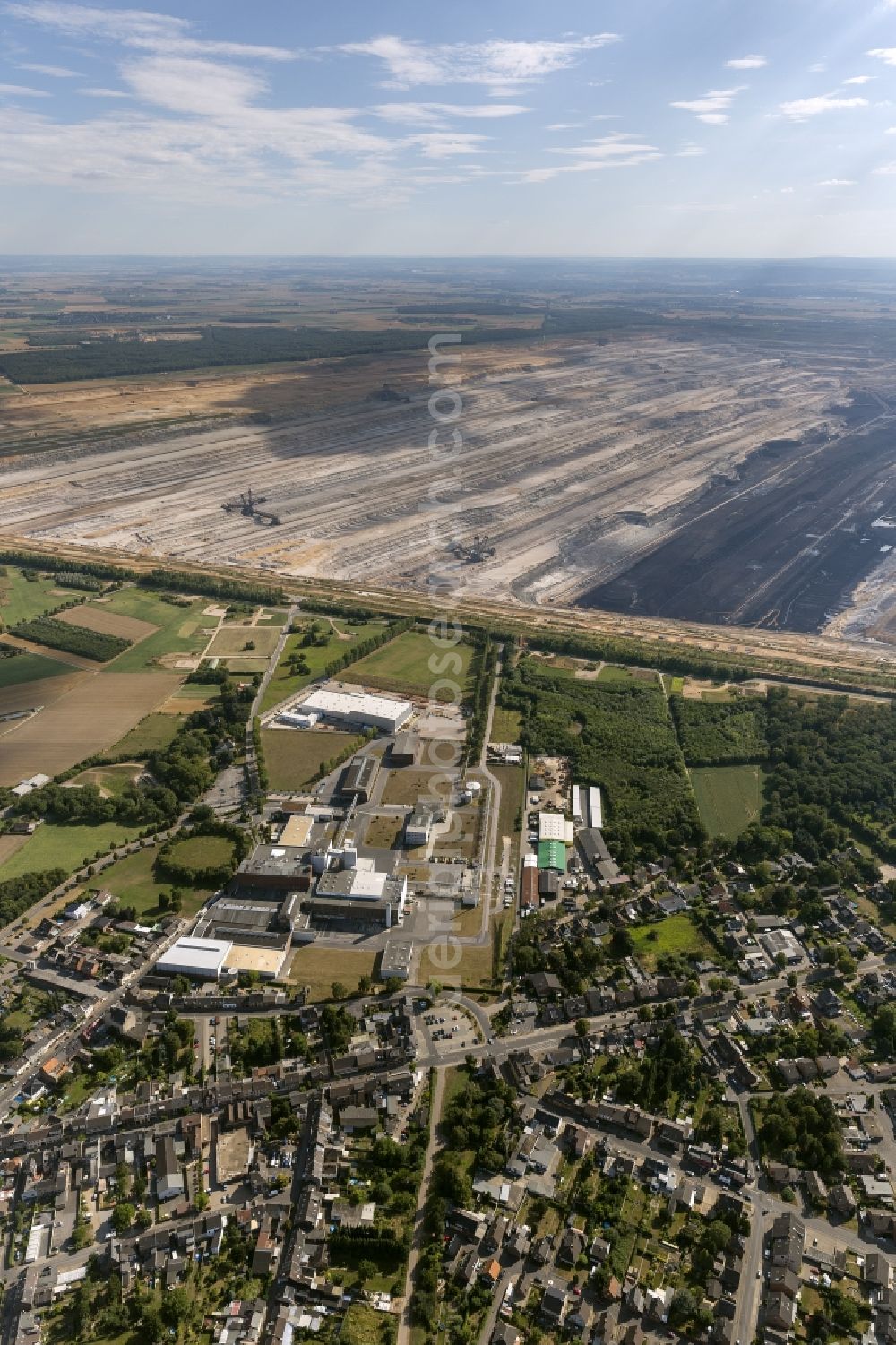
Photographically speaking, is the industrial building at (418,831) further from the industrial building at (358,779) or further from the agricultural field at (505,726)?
the agricultural field at (505,726)

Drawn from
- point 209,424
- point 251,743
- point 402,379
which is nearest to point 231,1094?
point 251,743

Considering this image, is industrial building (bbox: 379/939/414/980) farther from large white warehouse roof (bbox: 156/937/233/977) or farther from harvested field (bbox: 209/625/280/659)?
harvested field (bbox: 209/625/280/659)

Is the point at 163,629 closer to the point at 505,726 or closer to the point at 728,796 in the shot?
the point at 505,726

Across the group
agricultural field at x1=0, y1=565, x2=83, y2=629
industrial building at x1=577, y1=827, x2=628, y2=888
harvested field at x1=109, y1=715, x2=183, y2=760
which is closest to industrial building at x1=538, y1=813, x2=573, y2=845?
industrial building at x1=577, y1=827, x2=628, y2=888

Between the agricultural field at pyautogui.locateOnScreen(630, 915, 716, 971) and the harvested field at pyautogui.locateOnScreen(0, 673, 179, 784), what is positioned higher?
the harvested field at pyautogui.locateOnScreen(0, 673, 179, 784)

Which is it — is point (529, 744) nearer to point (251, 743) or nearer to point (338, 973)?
point (251, 743)

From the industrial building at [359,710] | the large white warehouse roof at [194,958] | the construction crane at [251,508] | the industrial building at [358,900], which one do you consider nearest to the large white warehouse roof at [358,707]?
the industrial building at [359,710]
